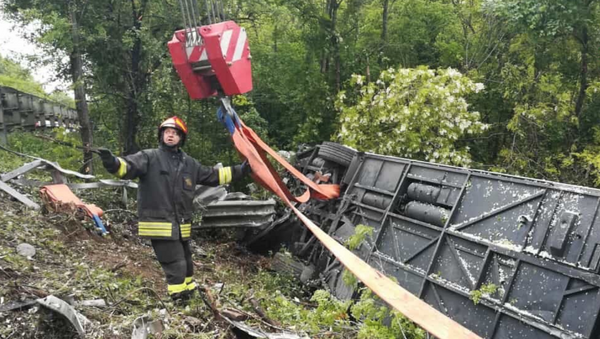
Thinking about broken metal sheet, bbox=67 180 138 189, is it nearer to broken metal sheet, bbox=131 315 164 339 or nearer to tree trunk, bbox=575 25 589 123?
broken metal sheet, bbox=131 315 164 339

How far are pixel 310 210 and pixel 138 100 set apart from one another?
4.72 metres

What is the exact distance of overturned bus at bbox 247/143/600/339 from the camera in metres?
3.73

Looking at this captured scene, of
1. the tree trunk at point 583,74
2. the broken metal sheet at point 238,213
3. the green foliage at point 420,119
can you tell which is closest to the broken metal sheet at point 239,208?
the broken metal sheet at point 238,213

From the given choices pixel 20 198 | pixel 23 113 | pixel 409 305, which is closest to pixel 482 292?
pixel 409 305

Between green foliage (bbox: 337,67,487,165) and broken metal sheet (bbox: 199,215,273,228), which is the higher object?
green foliage (bbox: 337,67,487,165)

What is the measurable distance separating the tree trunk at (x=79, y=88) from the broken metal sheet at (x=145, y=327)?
20.5 ft

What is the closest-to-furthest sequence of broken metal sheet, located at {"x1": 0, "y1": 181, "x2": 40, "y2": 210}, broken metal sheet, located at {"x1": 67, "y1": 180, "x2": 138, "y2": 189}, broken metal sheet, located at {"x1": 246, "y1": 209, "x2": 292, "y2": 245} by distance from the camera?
broken metal sheet, located at {"x1": 0, "y1": 181, "x2": 40, "y2": 210}
broken metal sheet, located at {"x1": 67, "y1": 180, "x2": 138, "y2": 189}
broken metal sheet, located at {"x1": 246, "y1": 209, "x2": 292, "y2": 245}

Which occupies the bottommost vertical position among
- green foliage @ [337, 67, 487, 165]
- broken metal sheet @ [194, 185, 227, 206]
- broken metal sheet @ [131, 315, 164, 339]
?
broken metal sheet @ [194, 185, 227, 206]

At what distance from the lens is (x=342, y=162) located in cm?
659

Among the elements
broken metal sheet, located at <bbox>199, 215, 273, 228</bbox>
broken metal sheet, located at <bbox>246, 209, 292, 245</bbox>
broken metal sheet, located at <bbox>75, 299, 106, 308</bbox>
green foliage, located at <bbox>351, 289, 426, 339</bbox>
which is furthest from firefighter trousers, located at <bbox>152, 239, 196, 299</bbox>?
broken metal sheet, located at <bbox>246, 209, 292, 245</bbox>

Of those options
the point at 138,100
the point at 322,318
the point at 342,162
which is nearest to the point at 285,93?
the point at 138,100

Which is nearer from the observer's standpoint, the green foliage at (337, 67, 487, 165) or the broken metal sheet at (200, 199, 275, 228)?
the broken metal sheet at (200, 199, 275, 228)

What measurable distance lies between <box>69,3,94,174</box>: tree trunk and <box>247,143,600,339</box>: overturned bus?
204 inches

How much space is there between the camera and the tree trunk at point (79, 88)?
7833 millimetres
